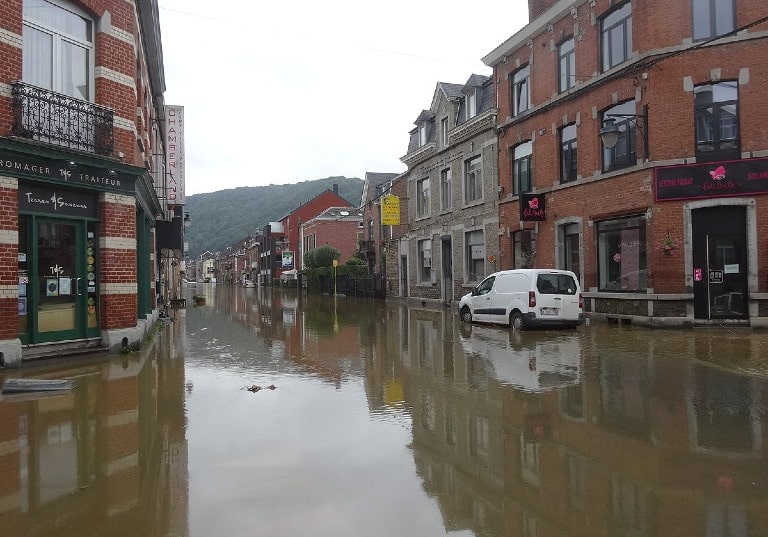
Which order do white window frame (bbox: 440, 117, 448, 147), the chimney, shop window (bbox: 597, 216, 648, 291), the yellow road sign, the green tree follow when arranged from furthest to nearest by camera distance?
the green tree → the yellow road sign → white window frame (bbox: 440, 117, 448, 147) → the chimney → shop window (bbox: 597, 216, 648, 291)

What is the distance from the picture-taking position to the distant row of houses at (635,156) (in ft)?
53.4

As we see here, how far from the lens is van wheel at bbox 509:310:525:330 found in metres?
16.0

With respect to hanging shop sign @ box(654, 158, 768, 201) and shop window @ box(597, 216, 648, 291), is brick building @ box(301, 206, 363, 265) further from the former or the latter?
hanging shop sign @ box(654, 158, 768, 201)

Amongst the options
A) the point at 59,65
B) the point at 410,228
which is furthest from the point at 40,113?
the point at 410,228

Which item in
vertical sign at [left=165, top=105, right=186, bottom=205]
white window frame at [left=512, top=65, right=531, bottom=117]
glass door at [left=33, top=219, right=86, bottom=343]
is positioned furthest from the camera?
vertical sign at [left=165, top=105, right=186, bottom=205]

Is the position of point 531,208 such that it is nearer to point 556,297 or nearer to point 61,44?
point 556,297

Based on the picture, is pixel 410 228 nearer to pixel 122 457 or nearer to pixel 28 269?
pixel 28 269

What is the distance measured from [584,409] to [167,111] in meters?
23.7

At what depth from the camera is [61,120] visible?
10.8m

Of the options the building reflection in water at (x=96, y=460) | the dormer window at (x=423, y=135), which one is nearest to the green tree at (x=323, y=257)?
the dormer window at (x=423, y=135)

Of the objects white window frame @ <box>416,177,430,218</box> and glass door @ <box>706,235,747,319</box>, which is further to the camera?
white window frame @ <box>416,177,430,218</box>

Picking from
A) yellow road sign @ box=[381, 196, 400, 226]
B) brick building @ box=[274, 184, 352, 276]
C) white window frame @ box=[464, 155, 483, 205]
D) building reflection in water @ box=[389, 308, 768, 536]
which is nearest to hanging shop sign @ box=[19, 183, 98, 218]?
building reflection in water @ box=[389, 308, 768, 536]

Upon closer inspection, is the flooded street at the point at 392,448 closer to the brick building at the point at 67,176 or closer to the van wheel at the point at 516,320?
the brick building at the point at 67,176

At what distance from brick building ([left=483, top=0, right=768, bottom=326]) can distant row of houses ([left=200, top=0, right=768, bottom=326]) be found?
0.04 metres
